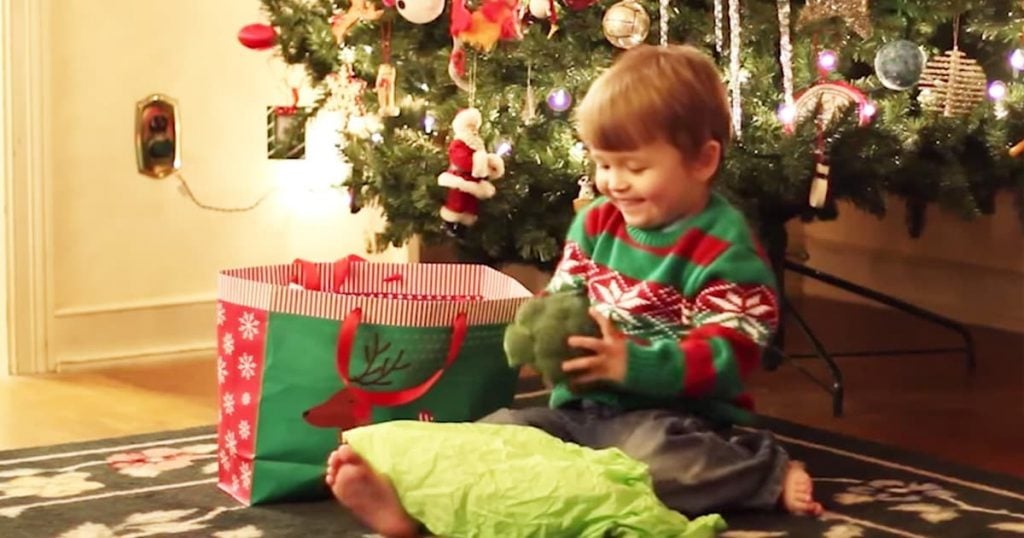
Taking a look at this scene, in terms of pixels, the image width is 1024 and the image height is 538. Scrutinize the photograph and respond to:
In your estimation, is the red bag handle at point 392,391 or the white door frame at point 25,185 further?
the white door frame at point 25,185

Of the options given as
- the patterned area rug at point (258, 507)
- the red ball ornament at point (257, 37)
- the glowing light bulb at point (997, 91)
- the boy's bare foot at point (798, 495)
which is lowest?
the patterned area rug at point (258, 507)

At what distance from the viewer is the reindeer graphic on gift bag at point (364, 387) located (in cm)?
177

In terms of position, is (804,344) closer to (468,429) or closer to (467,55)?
(467,55)

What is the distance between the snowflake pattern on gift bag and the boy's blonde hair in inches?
16.6

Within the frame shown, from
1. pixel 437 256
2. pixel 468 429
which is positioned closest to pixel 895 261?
pixel 437 256

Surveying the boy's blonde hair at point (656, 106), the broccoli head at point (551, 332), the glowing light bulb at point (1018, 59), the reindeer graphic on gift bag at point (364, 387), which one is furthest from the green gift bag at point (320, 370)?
the glowing light bulb at point (1018, 59)

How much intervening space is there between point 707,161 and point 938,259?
62.8 inches

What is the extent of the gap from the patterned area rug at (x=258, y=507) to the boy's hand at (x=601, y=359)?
21cm

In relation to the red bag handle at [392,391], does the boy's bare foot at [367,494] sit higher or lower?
lower

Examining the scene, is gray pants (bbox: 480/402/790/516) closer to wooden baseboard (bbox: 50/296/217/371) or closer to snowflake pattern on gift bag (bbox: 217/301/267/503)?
snowflake pattern on gift bag (bbox: 217/301/267/503)

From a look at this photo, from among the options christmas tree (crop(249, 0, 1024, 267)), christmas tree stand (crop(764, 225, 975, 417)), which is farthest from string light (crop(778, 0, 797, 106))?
christmas tree stand (crop(764, 225, 975, 417))

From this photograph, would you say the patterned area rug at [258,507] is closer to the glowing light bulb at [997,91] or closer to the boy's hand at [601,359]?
the boy's hand at [601,359]

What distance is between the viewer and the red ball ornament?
8.89 feet

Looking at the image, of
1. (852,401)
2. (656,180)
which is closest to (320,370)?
(656,180)
